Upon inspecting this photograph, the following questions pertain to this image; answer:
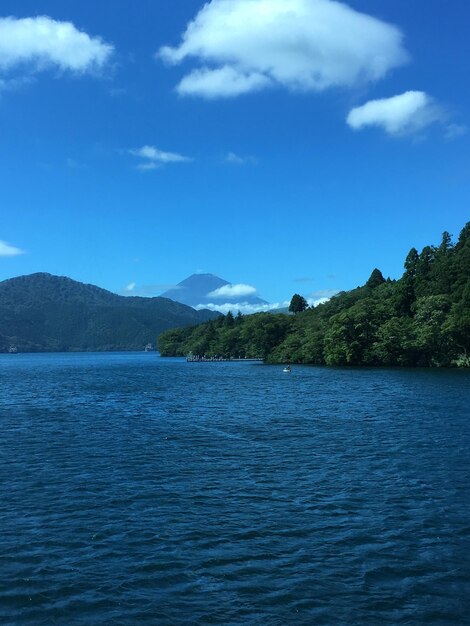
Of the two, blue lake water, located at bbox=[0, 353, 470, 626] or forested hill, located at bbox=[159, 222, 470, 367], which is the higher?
forested hill, located at bbox=[159, 222, 470, 367]

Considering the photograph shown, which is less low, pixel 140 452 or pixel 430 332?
pixel 430 332

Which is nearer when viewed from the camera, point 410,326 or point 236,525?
point 236,525

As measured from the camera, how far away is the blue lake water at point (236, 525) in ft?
50.6

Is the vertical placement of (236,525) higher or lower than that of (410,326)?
lower

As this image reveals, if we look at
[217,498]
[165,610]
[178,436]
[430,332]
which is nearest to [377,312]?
[430,332]

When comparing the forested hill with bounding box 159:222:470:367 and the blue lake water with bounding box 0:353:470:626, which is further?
the forested hill with bounding box 159:222:470:367

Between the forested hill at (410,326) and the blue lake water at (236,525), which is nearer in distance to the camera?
the blue lake water at (236,525)

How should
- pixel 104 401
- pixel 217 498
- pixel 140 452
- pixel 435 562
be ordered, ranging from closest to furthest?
pixel 435 562
pixel 217 498
pixel 140 452
pixel 104 401

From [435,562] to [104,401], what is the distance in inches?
2319

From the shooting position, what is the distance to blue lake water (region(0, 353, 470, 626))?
15.4m

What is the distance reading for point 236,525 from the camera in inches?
853

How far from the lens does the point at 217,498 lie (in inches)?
1001

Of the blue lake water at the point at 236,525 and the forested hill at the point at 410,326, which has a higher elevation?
the forested hill at the point at 410,326

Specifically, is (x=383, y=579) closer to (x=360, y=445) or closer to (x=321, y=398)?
(x=360, y=445)
